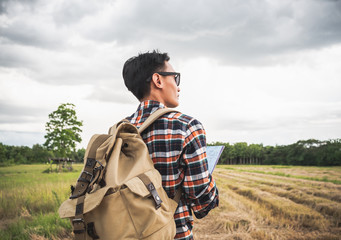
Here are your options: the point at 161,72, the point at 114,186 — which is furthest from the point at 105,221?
the point at 161,72

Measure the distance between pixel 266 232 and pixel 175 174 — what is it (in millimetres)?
3980

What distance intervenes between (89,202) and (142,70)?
3.59ft

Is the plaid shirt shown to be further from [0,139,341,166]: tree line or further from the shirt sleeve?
[0,139,341,166]: tree line

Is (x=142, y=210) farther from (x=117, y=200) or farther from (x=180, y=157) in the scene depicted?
(x=180, y=157)

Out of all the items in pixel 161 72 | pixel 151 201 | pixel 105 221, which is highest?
pixel 161 72

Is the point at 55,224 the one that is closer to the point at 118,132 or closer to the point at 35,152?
the point at 118,132

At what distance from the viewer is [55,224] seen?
4.75 m

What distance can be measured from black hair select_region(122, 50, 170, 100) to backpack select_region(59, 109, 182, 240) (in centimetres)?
53

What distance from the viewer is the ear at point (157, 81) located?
1785mm

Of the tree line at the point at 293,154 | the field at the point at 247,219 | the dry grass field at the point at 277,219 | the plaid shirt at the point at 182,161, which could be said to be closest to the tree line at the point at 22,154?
the tree line at the point at 293,154

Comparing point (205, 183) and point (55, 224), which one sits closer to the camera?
point (205, 183)

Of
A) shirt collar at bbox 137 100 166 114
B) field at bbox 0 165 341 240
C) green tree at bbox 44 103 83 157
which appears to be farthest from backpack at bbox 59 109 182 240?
green tree at bbox 44 103 83 157

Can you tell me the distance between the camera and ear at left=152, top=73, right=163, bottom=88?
5.86 ft

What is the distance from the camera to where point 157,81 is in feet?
5.92
